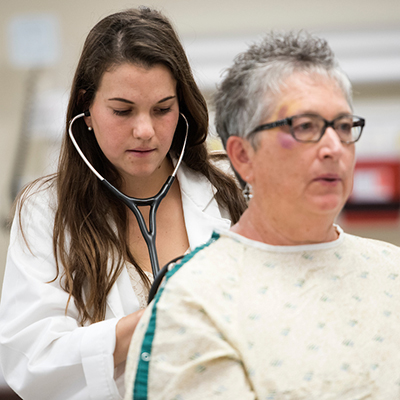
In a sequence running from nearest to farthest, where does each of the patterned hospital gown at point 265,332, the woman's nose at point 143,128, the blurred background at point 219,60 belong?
the patterned hospital gown at point 265,332 → the woman's nose at point 143,128 → the blurred background at point 219,60

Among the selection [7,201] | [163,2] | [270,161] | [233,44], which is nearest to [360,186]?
[233,44]

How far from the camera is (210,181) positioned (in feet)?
5.56

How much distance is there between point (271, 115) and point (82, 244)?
0.69 meters

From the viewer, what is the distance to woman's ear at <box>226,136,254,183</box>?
104 cm

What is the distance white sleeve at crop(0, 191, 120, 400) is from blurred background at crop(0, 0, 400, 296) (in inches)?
68.3

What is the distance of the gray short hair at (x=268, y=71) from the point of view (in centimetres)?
99

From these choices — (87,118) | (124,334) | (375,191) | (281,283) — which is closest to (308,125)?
(281,283)

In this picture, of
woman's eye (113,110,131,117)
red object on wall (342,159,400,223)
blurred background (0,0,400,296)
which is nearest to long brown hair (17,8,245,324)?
woman's eye (113,110,131,117)

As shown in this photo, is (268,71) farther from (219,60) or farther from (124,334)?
(219,60)

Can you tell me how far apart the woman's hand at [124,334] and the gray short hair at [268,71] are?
1.61 feet

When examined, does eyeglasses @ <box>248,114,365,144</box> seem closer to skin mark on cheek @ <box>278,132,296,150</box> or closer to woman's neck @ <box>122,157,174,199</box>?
skin mark on cheek @ <box>278,132,296,150</box>

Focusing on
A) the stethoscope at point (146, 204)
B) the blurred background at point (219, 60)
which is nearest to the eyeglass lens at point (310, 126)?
the stethoscope at point (146, 204)

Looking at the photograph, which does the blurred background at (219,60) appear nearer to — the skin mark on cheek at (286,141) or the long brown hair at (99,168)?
the long brown hair at (99,168)

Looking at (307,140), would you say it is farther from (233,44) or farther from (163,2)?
(163,2)
